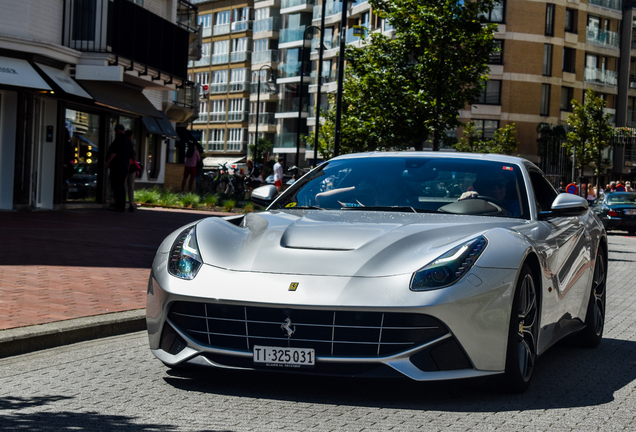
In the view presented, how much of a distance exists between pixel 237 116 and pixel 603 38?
36.8m

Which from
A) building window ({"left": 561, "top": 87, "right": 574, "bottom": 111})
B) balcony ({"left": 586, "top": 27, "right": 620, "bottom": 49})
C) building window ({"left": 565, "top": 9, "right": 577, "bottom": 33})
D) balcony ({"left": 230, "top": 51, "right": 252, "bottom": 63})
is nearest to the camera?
building window ({"left": 561, "top": 87, "right": 574, "bottom": 111})

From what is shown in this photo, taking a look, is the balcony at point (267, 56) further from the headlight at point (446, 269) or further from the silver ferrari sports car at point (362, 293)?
the headlight at point (446, 269)

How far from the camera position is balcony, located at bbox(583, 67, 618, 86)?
72062 mm

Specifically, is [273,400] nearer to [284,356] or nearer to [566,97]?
[284,356]

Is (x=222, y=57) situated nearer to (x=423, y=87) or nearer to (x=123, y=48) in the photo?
(x=423, y=87)

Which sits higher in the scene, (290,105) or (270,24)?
(270,24)

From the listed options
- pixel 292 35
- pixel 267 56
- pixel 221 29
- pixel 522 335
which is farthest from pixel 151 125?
pixel 221 29

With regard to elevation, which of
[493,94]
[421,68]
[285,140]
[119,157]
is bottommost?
[119,157]

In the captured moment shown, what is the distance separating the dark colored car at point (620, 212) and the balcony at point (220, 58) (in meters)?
66.3

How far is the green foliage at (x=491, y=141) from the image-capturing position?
63.1 metres

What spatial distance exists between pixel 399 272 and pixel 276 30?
283 feet

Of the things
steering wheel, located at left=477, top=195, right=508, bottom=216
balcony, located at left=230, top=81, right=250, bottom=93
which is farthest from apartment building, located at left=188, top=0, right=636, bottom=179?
steering wheel, located at left=477, top=195, right=508, bottom=216

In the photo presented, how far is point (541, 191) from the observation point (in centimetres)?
669

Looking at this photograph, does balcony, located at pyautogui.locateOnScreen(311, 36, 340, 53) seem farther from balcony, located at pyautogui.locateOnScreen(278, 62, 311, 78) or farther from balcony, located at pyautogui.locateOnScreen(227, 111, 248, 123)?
balcony, located at pyautogui.locateOnScreen(227, 111, 248, 123)
